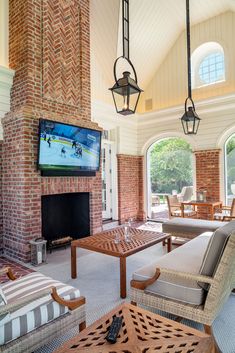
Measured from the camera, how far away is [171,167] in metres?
17.0

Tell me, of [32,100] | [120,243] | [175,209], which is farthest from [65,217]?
[175,209]

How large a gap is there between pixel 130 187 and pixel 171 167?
9.31 metres

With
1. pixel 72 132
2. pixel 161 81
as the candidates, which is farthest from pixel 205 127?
pixel 72 132

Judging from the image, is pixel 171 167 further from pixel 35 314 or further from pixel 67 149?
pixel 35 314

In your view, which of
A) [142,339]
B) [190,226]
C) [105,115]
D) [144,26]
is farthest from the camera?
[105,115]

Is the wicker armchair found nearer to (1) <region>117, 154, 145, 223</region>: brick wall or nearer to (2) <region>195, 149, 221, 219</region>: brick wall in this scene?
(2) <region>195, 149, 221, 219</region>: brick wall

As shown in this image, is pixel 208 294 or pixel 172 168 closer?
pixel 208 294

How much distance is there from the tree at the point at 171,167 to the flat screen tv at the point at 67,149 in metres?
11.4

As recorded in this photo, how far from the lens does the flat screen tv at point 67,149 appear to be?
4664 mm

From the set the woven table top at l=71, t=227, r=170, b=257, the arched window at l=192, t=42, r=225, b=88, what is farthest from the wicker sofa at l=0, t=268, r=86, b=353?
the arched window at l=192, t=42, r=225, b=88

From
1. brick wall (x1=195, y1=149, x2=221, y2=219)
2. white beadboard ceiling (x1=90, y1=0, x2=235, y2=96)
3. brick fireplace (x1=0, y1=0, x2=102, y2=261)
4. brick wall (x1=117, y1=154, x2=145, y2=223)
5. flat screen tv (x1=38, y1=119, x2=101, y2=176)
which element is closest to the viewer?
brick fireplace (x1=0, y1=0, x2=102, y2=261)

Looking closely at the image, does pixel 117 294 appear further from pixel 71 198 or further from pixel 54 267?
pixel 71 198

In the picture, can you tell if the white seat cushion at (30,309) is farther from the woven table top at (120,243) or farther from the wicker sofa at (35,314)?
the woven table top at (120,243)

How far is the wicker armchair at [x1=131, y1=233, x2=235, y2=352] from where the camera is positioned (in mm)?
2133
